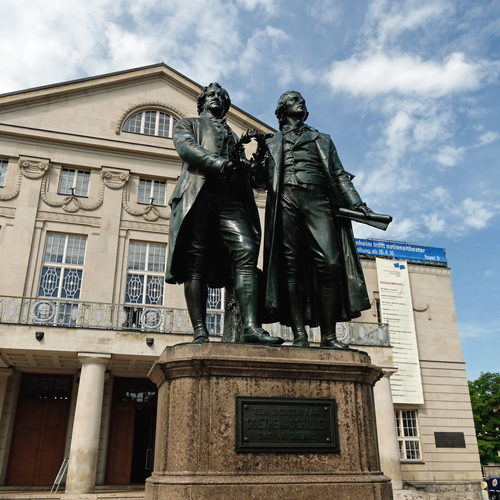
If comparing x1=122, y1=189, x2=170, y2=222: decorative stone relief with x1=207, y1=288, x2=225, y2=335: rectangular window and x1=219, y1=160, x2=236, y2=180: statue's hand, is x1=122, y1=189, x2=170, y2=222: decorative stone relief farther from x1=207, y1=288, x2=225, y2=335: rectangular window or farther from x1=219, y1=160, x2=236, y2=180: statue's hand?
x1=219, y1=160, x2=236, y2=180: statue's hand

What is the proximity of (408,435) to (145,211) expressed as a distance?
14.5m

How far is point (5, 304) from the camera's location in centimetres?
1692

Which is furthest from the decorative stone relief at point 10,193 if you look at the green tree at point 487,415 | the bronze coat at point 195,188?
the green tree at point 487,415

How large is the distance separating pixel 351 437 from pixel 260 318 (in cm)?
131

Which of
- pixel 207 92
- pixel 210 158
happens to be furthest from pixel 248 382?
pixel 207 92

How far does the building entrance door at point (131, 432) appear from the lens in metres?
19.3

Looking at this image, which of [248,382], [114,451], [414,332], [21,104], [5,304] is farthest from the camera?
[414,332]

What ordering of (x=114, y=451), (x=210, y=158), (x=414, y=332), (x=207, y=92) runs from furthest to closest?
(x=414, y=332), (x=114, y=451), (x=207, y=92), (x=210, y=158)

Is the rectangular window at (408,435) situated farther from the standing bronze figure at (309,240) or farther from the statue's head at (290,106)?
the statue's head at (290,106)

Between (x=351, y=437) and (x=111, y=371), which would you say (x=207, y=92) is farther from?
(x=111, y=371)

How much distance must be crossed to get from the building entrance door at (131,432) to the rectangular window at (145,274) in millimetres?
3226

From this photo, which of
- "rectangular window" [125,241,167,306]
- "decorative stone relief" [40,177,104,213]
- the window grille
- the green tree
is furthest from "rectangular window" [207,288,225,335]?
the green tree

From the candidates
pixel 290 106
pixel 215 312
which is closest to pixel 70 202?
pixel 215 312

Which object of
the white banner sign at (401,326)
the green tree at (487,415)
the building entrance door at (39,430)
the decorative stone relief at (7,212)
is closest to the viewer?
the building entrance door at (39,430)
